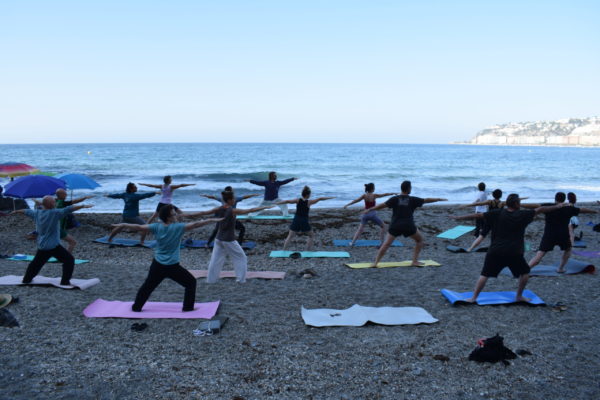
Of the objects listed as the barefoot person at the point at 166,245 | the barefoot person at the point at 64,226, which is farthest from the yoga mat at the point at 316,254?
the barefoot person at the point at 166,245

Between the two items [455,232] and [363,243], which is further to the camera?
[455,232]

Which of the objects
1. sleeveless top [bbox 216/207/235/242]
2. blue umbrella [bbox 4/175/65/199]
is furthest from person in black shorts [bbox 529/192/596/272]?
blue umbrella [bbox 4/175/65/199]

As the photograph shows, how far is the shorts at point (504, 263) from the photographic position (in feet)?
21.3

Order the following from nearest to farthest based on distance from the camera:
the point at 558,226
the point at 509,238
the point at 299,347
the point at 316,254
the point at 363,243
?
the point at 299,347 → the point at 509,238 → the point at 558,226 → the point at 316,254 → the point at 363,243

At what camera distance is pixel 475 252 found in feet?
37.7

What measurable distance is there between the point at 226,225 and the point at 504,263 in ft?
14.9

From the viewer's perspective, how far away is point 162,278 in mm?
6238

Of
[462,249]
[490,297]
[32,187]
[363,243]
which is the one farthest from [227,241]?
[32,187]

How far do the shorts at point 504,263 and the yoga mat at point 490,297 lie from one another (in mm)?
576

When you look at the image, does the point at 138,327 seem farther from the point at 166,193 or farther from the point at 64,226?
the point at 166,193

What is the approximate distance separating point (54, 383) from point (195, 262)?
631cm

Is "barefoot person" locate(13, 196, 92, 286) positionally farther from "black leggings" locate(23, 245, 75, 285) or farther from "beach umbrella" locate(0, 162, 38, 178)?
"beach umbrella" locate(0, 162, 38, 178)

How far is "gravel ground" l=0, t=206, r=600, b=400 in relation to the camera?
4.43 meters

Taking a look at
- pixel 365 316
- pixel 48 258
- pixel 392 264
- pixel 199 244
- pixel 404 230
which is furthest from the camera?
pixel 199 244
